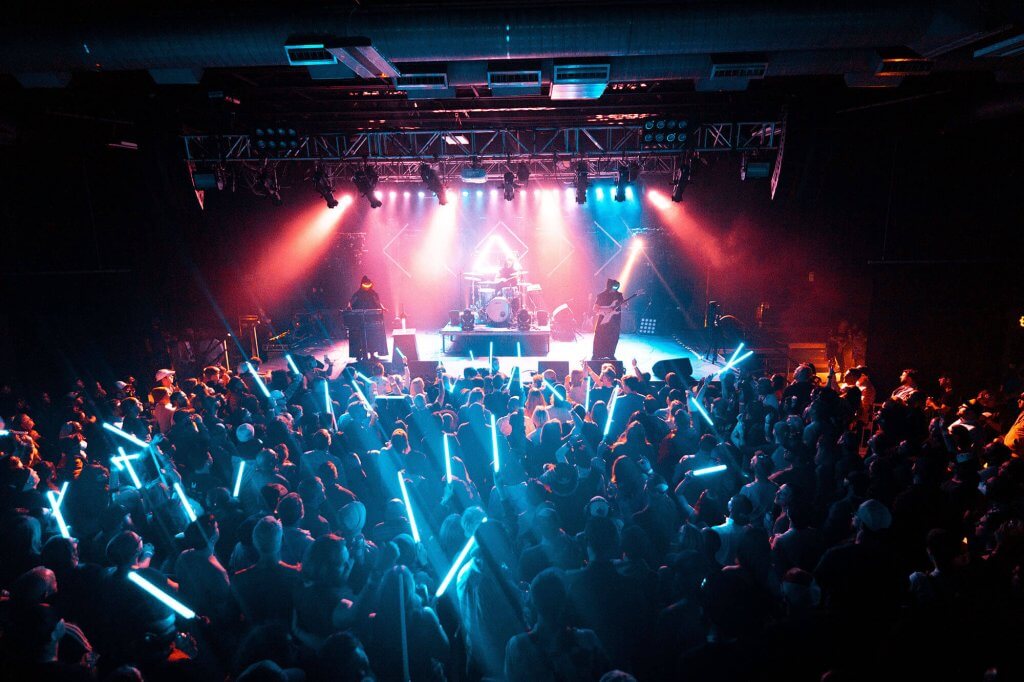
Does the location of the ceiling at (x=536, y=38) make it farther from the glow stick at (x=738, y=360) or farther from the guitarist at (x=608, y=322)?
the glow stick at (x=738, y=360)

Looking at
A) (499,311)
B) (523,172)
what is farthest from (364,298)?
(523,172)

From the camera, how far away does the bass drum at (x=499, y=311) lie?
1312 centimetres

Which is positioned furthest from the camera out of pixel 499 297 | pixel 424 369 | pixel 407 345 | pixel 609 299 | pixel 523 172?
pixel 499 297

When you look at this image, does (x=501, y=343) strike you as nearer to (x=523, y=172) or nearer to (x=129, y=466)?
(x=523, y=172)

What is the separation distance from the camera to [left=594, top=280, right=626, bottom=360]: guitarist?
1045 centimetres

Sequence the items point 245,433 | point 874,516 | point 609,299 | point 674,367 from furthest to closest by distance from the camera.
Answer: point 609,299, point 674,367, point 245,433, point 874,516

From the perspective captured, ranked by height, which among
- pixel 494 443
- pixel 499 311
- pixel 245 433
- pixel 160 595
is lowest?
pixel 160 595

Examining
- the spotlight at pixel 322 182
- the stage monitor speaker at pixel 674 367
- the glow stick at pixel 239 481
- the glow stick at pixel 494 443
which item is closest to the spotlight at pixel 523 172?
the spotlight at pixel 322 182

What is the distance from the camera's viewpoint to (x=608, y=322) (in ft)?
34.3

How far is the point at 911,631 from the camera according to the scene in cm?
241

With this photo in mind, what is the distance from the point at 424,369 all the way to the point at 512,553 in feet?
22.2

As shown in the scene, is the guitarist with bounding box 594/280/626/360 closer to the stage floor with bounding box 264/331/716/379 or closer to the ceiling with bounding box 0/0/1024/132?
the stage floor with bounding box 264/331/716/379

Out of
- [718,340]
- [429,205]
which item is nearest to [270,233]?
[429,205]

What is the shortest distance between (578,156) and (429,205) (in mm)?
8409
